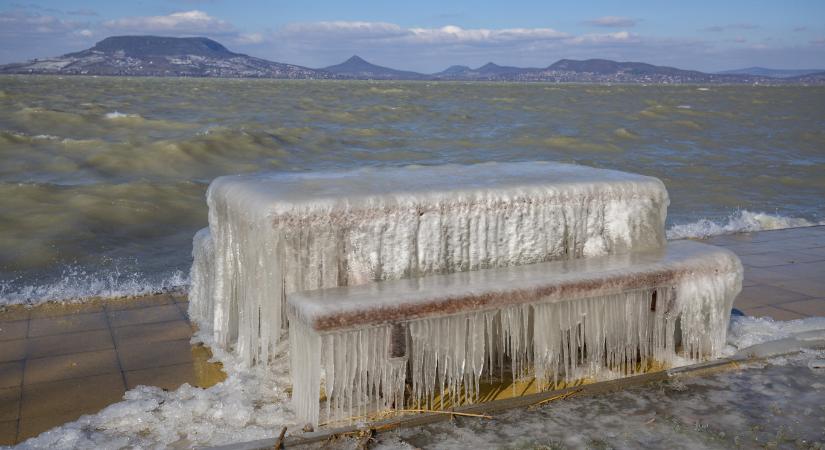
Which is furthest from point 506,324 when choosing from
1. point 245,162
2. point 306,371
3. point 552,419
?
point 245,162

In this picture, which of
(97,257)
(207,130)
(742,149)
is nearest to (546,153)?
(742,149)

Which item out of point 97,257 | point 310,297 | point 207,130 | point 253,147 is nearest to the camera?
point 310,297

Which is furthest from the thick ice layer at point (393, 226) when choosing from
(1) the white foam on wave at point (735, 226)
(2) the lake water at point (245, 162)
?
(1) the white foam on wave at point (735, 226)

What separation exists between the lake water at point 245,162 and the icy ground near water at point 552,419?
255cm

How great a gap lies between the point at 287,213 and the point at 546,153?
19.8 meters

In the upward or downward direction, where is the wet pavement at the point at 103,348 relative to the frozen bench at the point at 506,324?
downward

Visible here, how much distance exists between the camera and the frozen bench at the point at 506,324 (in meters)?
3.31

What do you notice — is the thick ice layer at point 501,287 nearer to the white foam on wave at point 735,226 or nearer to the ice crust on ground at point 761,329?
the ice crust on ground at point 761,329

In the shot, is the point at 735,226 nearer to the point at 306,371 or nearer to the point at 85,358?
the point at 306,371

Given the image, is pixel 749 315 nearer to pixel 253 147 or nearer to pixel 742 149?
pixel 253 147

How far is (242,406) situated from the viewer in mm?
3594

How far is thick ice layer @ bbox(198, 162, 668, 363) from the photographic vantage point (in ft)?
11.9

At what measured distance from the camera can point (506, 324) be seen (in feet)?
12.0

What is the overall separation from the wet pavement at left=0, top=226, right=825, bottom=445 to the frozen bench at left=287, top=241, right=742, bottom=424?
107 cm
